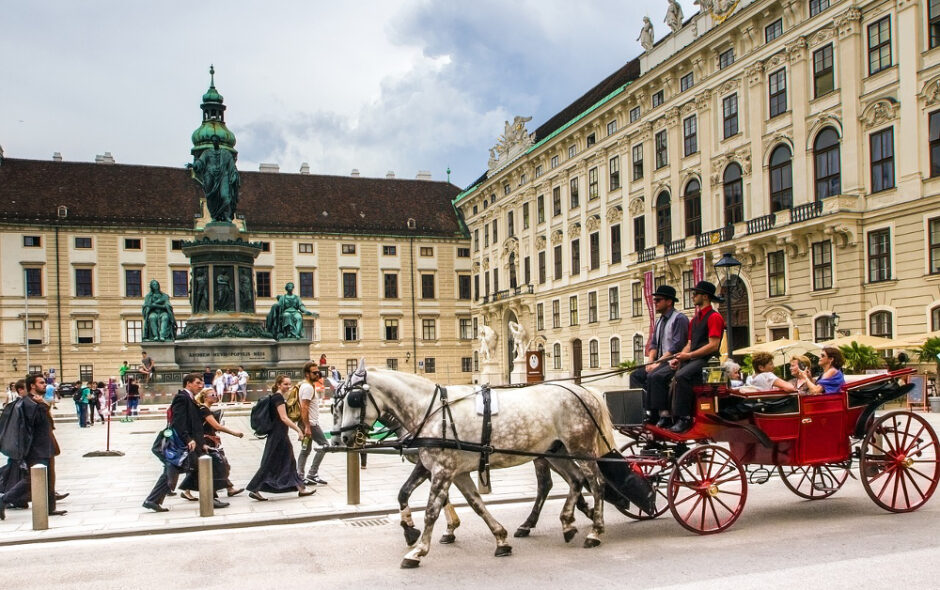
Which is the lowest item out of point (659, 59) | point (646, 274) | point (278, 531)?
point (278, 531)

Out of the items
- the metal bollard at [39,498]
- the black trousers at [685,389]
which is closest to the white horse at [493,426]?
the black trousers at [685,389]

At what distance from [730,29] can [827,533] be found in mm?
30278

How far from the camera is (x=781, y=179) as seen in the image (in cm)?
3322

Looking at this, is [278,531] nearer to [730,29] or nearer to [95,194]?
[730,29]

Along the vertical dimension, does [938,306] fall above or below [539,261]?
below

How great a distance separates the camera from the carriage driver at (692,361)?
8.83 metres

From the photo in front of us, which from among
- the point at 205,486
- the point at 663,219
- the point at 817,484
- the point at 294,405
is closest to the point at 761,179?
the point at 663,219

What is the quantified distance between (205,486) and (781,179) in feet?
92.0

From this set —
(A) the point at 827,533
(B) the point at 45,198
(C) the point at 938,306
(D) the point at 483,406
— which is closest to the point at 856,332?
(C) the point at 938,306

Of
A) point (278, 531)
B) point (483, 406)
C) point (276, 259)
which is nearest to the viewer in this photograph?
point (483, 406)

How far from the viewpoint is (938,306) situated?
87.1 ft

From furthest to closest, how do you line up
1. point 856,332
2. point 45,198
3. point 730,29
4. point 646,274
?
point 45,198
point 646,274
point 730,29
point 856,332

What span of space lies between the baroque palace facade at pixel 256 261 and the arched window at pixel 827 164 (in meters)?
37.4

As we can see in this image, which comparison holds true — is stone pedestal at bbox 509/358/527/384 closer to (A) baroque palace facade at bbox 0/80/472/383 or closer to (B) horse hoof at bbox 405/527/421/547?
(A) baroque palace facade at bbox 0/80/472/383
